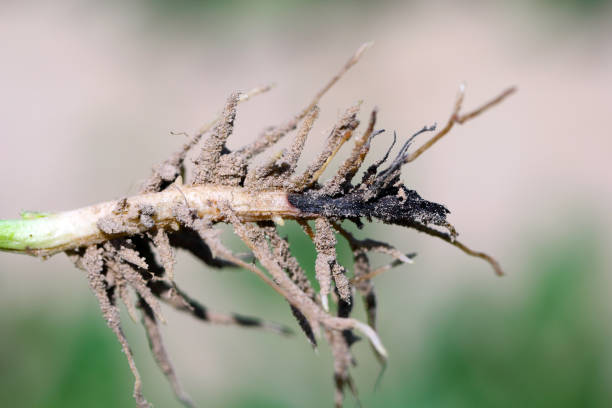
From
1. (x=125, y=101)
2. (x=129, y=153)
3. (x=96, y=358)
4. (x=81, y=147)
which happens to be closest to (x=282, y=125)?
(x=96, y=358)

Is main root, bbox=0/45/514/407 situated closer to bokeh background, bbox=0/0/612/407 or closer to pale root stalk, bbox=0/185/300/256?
pale root stalk, bbox=0/185/300/256

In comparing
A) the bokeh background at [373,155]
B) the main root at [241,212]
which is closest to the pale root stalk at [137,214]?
the main root at [241,212]

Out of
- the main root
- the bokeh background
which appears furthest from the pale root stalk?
the bokeh background

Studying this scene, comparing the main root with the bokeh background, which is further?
the bokeh background

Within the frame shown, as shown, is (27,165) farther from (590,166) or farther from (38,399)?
(590,166)

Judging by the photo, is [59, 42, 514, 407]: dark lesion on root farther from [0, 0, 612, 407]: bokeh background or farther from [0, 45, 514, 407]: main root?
[0, 0, 612, 407]: bokeh background

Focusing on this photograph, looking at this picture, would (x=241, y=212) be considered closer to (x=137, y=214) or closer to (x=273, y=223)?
(x=273, y=223)

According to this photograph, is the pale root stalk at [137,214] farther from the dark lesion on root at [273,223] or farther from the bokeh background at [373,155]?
the bokeh background at [373,155]
